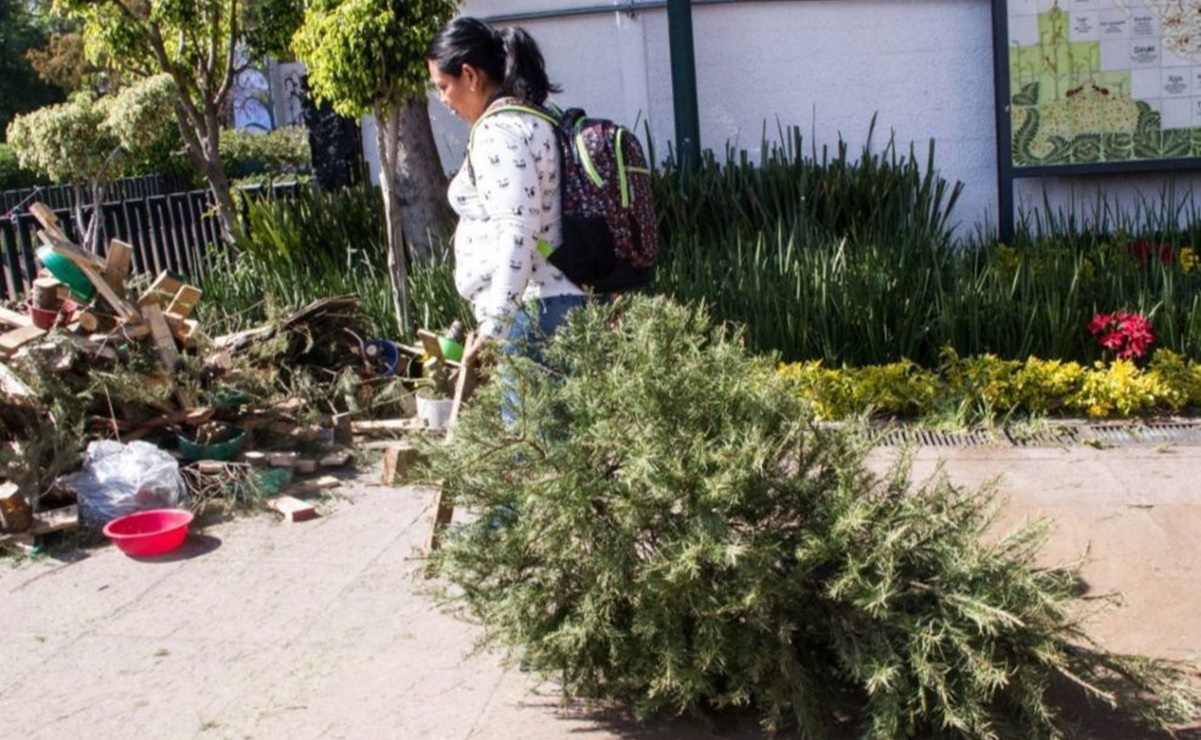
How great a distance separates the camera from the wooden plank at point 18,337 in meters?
5.84

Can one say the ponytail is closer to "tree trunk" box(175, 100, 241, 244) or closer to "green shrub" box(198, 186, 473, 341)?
"green shrub" box(198, 186, 473, 341)

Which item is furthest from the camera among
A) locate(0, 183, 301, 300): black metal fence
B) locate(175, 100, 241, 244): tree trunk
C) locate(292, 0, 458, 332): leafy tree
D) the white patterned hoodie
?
locate(0, 183, 301, 300): black metal fence

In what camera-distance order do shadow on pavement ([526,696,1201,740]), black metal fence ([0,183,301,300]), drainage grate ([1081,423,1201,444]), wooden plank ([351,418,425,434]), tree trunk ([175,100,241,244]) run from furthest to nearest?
1. black metal fence ([0,183,301,300])
2. tree trunk ([175,100,241,244])
3. wooden plank ([351,418,425,434])
4. drainage grate ([1081,423,1201,444])
5. shadow on pavement ([526,696,1201,740])

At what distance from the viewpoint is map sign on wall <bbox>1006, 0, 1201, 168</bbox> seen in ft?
26.1

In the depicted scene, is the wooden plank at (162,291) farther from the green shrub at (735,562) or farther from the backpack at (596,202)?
the green shrub at (735,562)

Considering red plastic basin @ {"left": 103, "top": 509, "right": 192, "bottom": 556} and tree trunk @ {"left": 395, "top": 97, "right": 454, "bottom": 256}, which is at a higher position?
tree trunk @ {"left": 395, "top": 97, "right": 454, "bottom": 256}

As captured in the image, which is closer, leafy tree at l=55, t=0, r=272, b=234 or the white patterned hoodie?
the white patterned hoodie

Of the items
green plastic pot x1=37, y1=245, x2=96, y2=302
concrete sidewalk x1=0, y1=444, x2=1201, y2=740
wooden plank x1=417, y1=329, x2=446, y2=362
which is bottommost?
concrete sidewalk x1=0, y1=444, x2=1201, y2=740

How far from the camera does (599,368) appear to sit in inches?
137

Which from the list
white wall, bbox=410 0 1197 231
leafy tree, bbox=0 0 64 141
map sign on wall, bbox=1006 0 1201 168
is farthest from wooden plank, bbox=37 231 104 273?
leafy tree, bbox=0 0 64 141

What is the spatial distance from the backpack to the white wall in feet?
15.7

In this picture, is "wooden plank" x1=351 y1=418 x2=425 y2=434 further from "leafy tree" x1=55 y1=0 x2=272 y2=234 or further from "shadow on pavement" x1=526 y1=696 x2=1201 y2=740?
"shadow on pavement" x1=526 y1=696 x2=1201 y2=740

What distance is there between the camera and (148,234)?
9.96 m

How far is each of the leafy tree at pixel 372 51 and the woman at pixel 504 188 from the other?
8.57 feet
